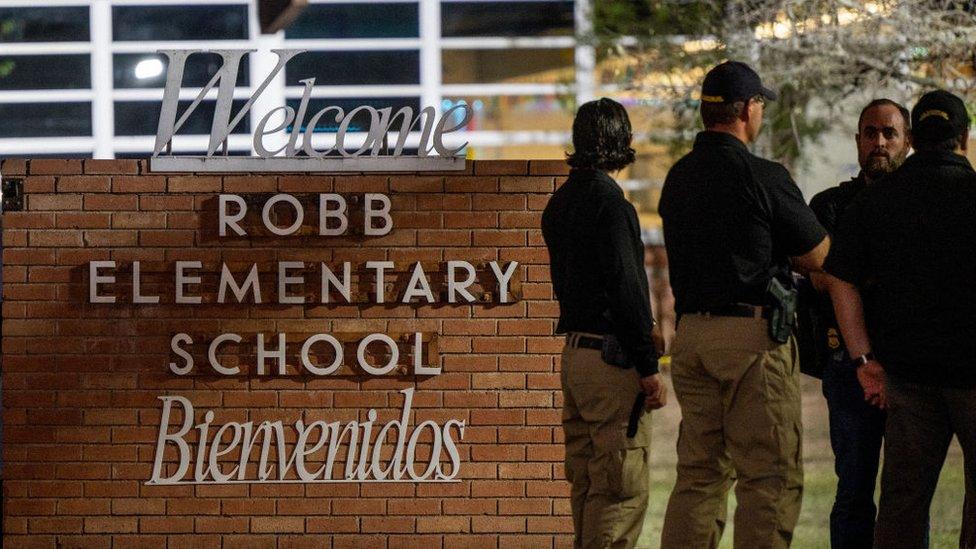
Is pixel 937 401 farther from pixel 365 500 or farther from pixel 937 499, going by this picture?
pixel 937 499

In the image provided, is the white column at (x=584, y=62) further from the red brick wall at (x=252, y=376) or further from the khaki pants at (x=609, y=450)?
the khaki pants at (x=609, y=450)

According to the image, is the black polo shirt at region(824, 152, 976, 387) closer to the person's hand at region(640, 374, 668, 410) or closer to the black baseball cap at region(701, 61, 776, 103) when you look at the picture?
the black baseball cap at region(701, 61, 776, 103)

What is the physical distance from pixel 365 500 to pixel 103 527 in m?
1.15

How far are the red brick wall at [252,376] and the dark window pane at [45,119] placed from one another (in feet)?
25.7

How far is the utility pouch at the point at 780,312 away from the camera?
14.2ft

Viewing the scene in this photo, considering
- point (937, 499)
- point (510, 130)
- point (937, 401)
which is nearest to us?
point (937, 401)

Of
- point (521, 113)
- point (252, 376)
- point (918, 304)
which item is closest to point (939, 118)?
point (918, 304)

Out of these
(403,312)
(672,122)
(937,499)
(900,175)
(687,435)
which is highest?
(672,122)

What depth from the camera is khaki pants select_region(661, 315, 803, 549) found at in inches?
171

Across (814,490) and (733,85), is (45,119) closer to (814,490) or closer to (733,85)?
(814,490)

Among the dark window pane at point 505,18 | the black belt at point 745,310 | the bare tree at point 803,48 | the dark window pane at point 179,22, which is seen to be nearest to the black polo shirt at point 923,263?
the black belt at point 745,310

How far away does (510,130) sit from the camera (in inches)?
557

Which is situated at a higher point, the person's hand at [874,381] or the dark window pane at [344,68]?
the dark window pane at [344,68]

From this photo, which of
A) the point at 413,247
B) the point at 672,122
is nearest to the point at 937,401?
the point at 413,247
